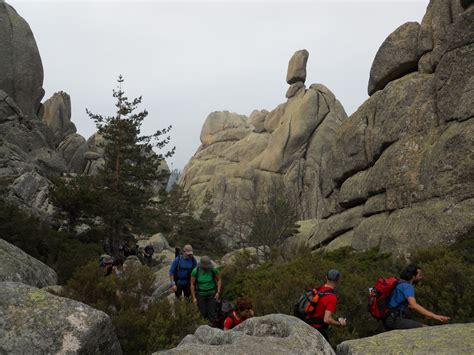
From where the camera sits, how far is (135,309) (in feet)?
23.8

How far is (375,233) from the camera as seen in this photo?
53.0 ft

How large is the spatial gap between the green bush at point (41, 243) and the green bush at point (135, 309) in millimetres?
7942

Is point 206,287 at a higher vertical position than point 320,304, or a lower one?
higher

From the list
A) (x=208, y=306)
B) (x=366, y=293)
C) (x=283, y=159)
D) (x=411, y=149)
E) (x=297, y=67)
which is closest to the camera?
(x=366, y=293)

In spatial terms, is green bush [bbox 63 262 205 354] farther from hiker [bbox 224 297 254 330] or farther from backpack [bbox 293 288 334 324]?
backpack [bbox 293 288 334 324]

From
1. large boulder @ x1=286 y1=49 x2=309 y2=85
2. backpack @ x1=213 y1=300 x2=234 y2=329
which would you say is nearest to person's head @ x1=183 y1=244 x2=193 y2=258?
backpack @ x1=213 y1=300 x2=234 y2=329

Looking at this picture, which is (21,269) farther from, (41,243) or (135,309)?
(41,243)

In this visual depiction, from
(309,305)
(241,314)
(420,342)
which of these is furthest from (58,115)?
(420,342)

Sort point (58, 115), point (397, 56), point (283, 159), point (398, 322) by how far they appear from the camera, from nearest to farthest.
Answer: point (398, 322) → point (397, 56) → point (283, 159) → point (58, 115)

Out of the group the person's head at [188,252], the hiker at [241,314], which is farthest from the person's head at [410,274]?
the person's head at [188,252]

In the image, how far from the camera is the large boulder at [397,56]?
63.5ft

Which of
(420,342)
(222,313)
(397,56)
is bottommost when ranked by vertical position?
(420,342)

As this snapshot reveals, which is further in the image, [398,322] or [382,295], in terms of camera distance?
[382,295]

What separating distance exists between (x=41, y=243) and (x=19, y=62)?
38.5 meters
